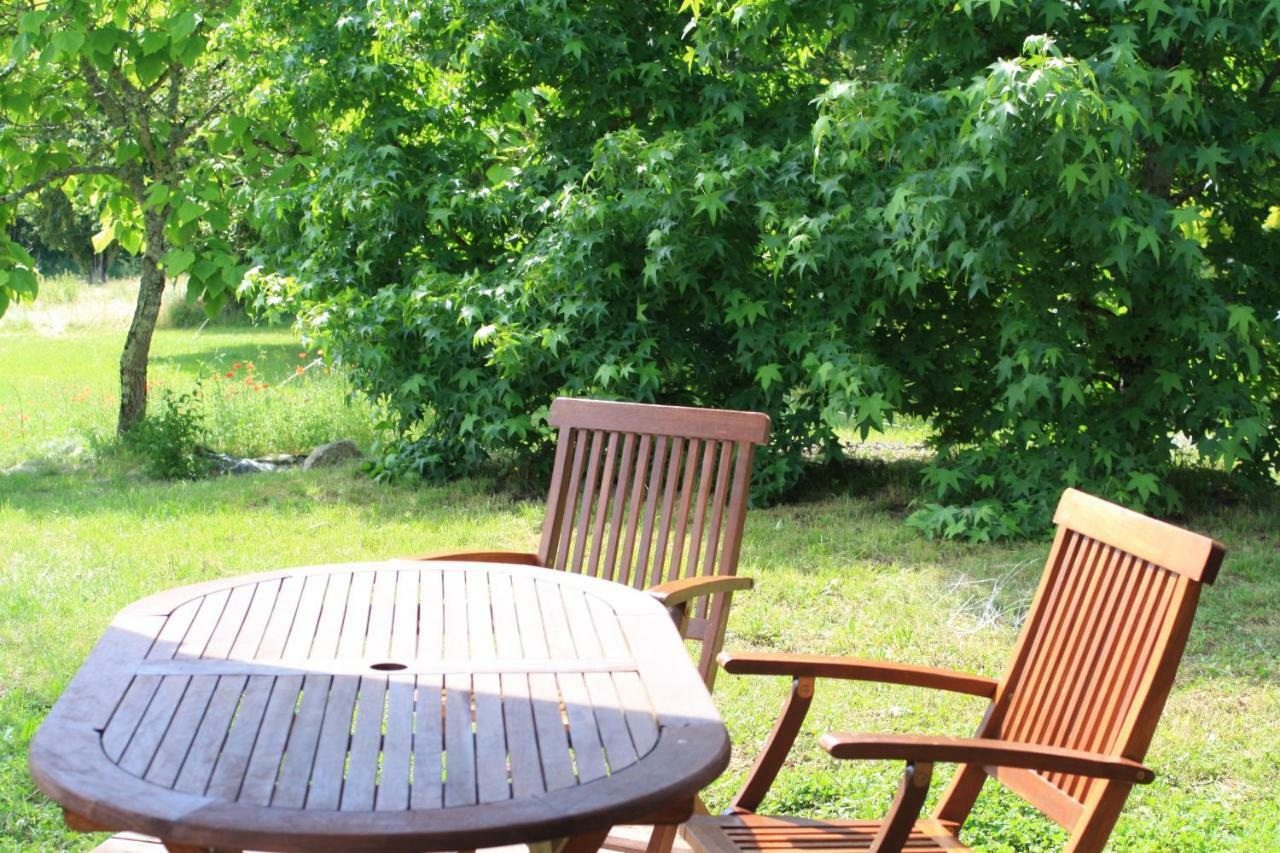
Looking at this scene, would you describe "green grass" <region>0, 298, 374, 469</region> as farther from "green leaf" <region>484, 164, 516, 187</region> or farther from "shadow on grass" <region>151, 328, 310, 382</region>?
"green leaf" <region>484, 164, 516, 187</region>

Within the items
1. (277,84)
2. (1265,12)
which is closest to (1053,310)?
(1265,12)

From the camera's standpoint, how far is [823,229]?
7207 millimetres

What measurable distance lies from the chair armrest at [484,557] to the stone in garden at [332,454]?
6.19m

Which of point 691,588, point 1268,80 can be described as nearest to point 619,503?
point 691,588

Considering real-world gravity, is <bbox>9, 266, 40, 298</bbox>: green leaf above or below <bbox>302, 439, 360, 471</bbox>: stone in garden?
above

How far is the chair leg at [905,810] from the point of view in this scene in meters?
2.21

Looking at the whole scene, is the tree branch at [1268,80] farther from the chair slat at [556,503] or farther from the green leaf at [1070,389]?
the chair slat at [556,503]

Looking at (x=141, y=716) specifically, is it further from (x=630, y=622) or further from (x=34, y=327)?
(x=34, y=327)

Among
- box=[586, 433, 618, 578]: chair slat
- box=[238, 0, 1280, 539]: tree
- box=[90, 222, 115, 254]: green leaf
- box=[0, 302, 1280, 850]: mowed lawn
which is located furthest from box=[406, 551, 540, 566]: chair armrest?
box=[90, 222, 115, 254]: green leaf

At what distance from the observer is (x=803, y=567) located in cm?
643

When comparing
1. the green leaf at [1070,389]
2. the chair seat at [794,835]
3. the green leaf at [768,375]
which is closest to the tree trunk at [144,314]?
the green leaf at [768,375]

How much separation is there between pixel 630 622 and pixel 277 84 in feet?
23.5

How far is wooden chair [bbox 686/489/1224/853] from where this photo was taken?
2273 mm

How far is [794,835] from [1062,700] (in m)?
0.61
